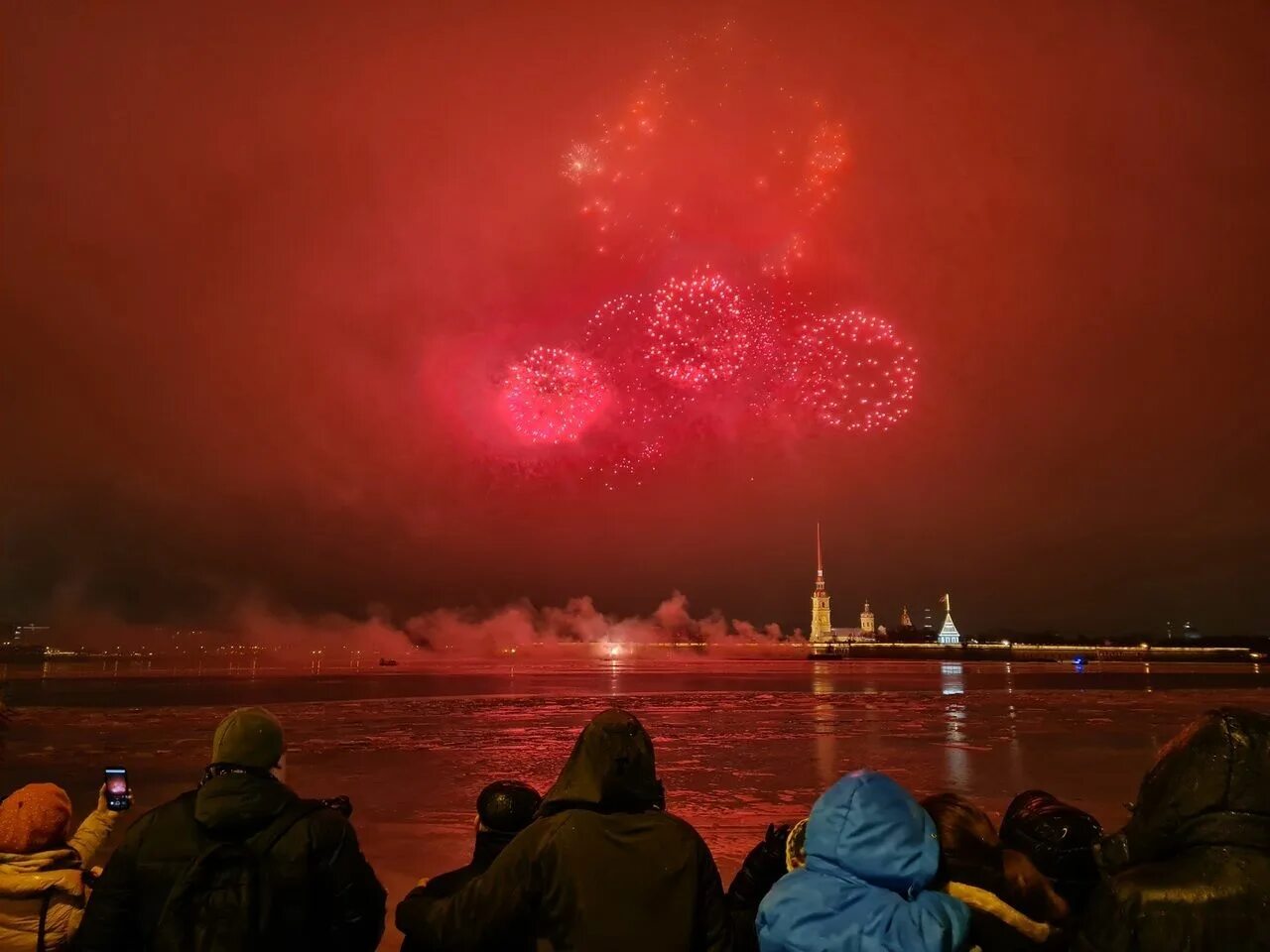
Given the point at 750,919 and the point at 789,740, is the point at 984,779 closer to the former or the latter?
the point at 789,740

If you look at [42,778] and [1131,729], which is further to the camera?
[1131,729]

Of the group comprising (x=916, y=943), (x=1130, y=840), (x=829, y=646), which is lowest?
(x=829, y=646)

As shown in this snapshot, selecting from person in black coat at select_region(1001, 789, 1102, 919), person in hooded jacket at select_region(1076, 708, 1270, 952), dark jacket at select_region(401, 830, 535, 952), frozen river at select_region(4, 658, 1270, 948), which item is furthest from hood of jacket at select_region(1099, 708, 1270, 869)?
frozen river at select_region(4, 658, 1270, 948)

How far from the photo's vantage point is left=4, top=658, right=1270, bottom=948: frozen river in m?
11.5

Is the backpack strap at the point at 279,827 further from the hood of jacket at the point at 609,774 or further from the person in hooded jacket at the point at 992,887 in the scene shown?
the person in hooded jacket at the point at 992,887

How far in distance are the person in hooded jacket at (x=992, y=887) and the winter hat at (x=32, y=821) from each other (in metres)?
3.27

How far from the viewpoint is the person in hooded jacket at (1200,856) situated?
2160mm

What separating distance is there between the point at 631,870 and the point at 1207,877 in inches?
59.4

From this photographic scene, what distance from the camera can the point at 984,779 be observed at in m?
14.0

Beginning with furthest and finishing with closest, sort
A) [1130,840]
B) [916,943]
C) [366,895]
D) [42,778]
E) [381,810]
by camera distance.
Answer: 1. [42,778]
2. [381,810]
3. [366,895]
4. [1130,840]
5. [916,943]

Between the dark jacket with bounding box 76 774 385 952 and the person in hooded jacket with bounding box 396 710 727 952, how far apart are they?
1.28 ft

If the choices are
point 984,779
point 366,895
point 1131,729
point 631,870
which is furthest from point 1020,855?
point 1131,729

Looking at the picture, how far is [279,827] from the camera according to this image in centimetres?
272

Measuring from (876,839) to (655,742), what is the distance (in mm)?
16829
